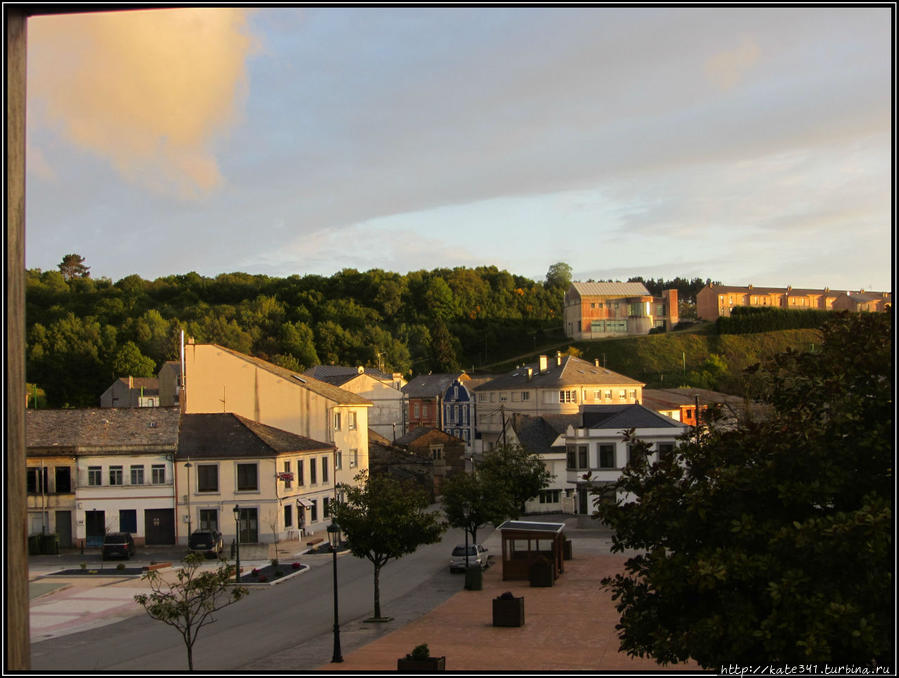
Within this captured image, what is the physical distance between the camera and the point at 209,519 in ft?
141

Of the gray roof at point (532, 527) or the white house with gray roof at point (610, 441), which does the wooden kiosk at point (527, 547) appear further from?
the white house with gray roof at point (610, 441)

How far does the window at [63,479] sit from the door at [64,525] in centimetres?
107

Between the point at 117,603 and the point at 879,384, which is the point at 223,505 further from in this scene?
the point at 879,384

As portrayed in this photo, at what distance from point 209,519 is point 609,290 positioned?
10104cm

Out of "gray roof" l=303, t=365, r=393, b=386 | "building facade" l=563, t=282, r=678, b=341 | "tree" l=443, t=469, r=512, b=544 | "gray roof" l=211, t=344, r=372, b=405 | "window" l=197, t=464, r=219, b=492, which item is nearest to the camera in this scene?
"tree" l=443, t=469, r=512, b=544

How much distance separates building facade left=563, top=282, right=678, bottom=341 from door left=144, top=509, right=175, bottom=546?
96.5m

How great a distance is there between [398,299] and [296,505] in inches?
3554

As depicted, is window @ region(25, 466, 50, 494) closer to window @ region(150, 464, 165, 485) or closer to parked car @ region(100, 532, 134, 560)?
window @ region(150, 464, 165, 485)

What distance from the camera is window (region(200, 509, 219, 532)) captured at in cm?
4281

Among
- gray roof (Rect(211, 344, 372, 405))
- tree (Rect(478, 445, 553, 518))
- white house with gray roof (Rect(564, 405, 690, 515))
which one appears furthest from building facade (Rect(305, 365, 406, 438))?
tree (Rect(478, 445, 553, 518))

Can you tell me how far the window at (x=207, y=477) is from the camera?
142ft

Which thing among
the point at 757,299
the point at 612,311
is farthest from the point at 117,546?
the point at 757,299

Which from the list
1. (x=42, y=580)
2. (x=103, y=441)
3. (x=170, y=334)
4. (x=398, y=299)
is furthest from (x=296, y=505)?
(x=398, y=299)

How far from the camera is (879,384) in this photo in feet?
34.9
